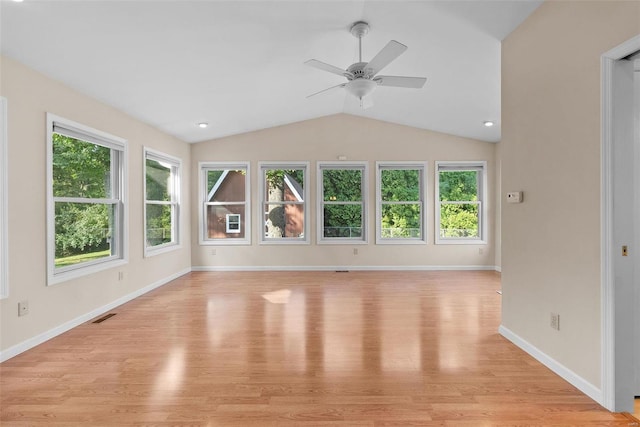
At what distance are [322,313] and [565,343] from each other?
7.36ft

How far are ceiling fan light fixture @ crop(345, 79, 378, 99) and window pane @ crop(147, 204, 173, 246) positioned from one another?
3.74m

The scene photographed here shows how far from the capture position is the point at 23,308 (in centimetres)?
278

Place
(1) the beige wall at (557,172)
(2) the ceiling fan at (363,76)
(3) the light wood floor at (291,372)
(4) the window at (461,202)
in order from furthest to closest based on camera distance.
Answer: (4) the window at (461,202)
(2) the ceiling fan at (363,76)
(1) the beige wall at (557,172)
(3) the light wood floor at (291,372)

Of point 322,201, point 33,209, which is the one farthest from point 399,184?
point 33,209

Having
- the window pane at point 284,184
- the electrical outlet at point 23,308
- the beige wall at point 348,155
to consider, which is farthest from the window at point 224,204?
the electrical outlet at point 23,308

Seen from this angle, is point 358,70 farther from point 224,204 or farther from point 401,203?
point 224,204

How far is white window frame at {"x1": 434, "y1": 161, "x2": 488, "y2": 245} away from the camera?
6.38 m

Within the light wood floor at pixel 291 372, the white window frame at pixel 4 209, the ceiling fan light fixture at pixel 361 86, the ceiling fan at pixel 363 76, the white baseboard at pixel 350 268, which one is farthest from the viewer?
the white baseboard at pixel 350 268

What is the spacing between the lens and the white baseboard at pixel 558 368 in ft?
6.70

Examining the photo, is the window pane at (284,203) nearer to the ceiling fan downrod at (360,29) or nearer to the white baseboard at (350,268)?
the white baseboard at (350,268)

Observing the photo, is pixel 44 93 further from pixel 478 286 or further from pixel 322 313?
pixel 478 286

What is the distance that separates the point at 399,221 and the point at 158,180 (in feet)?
14.6

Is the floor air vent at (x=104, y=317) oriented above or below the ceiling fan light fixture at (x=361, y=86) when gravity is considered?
below

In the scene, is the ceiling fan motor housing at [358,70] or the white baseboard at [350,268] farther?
the white baseboard at [350,268]
